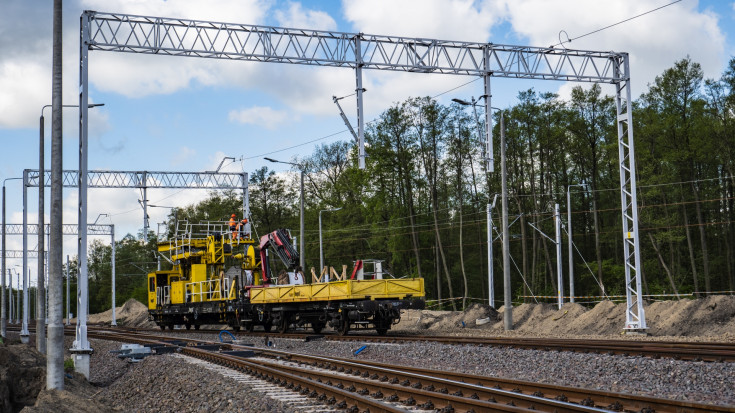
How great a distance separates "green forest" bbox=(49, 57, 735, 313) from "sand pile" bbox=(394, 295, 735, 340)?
17201mm

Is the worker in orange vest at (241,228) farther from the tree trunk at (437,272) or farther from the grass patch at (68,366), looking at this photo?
the tree trunk at (437,272)

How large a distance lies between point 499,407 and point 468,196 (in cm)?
5251

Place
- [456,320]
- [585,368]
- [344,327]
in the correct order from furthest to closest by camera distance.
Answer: [456,320] → [344,327] → [585,368]

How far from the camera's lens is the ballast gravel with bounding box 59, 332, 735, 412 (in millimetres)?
10789

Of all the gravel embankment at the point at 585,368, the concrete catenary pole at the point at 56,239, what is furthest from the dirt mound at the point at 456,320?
the concrete catenary pole at the point at 56,239

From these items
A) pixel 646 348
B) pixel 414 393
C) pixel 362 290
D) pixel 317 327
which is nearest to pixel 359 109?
pixel 362 290

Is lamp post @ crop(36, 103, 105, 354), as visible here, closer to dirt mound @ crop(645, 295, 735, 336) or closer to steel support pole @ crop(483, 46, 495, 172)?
steel support pole @ crop(483, 46, 495, 172)

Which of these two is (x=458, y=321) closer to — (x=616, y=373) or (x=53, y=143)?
(x=616, y=373)

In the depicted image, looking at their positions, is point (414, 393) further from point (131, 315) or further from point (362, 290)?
point (131, 315)

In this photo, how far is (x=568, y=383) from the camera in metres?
11.5

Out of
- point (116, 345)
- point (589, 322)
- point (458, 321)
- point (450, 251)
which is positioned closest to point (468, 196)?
point (450, 251)

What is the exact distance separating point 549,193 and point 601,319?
3113 cm

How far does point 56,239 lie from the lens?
12.7 metres

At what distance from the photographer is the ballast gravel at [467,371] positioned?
1079 centimetres
